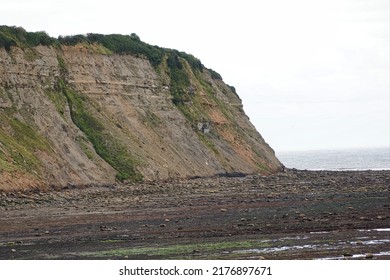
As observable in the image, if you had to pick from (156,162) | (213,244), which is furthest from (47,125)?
(213,244)

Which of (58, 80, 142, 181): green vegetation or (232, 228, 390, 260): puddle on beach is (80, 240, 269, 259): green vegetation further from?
(58, 80, 142, 181): green vegetation

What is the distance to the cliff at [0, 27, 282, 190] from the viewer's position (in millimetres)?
77312

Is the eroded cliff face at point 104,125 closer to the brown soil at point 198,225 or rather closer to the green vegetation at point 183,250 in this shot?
the brown soil at point 198,225

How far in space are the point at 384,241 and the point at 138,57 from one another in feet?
273

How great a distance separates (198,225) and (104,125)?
177 feet

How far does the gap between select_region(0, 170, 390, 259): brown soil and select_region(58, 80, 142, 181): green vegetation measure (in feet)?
58.7

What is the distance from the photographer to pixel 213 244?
97.6ft

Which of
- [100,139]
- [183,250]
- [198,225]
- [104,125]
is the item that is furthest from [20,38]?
[183,250]

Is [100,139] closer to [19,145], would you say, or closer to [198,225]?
[19,145]

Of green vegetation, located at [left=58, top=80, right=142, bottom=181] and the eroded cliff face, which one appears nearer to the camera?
the eroded cliff face

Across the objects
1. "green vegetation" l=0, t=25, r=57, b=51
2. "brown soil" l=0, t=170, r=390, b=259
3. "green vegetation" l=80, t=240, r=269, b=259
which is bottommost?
"green vegetation" l=80, t=240, r=269, b=259

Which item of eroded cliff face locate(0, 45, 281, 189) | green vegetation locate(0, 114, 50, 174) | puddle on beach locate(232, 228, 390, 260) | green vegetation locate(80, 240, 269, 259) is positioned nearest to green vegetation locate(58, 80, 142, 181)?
eroded cliff face locate(0, 45, 281, 189)

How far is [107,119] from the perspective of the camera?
92.8 meters

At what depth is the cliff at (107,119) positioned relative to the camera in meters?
77.3
